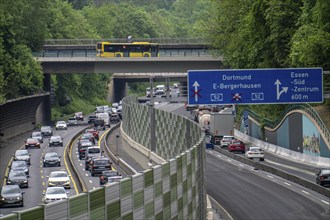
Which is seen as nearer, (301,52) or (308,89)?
(308,89)

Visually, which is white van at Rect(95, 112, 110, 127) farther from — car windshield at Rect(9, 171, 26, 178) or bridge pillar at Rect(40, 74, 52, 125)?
car windshield at Rect(9, 171, 26, 178)

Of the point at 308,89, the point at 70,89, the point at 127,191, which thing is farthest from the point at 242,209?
the point at 70,89

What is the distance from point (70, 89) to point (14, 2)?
29.9 metres

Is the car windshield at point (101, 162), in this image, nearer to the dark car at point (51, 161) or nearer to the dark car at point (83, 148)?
the dark car at point (51, 161)

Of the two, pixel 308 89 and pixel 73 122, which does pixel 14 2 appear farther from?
pixel 308 89

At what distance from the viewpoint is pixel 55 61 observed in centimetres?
11194

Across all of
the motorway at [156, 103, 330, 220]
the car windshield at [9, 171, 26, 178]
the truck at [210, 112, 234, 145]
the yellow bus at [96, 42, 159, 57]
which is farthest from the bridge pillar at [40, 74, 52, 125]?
the car windshield at [9, 171, 26, 178]

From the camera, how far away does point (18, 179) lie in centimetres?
6000

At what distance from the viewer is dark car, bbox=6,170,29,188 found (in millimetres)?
59341

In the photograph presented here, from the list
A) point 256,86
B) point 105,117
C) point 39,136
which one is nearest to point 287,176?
point 256,86

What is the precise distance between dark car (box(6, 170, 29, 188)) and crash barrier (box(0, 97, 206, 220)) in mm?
29038

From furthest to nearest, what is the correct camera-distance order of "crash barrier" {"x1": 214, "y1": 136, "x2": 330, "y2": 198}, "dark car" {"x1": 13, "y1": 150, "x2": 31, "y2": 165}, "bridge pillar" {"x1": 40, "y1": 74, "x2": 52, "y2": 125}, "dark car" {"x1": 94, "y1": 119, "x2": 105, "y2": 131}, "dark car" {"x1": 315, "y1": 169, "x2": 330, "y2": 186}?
1. "bridge pillar" {"x1": 40, "y1": 74, "x2": 52, "y2": 125}
2. "dark car" {"x1": 94, "y1": 119, "x2": 105, "y2": 131}
3. "dark car" {"x1": 13, "y1": 150, "x2": 31, "y2": 165}
4. "dark car" {"x1": 315, "y1": 169, "x2": 330, "y2": 186}
5. "crash barrier" {"x1": 214, "y1": 136, "x2": 330, "y2": 198}

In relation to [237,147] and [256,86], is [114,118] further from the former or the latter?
[256,86]

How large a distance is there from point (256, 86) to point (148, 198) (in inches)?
1333
